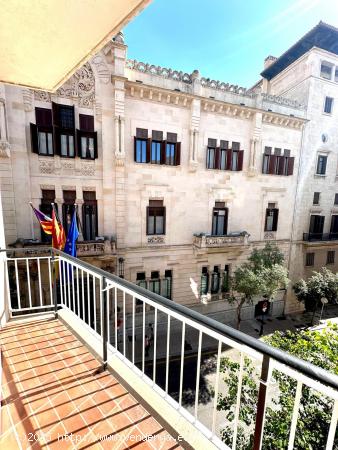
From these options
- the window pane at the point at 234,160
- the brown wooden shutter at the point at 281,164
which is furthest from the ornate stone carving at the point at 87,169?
the brown wooden shutter at the point at 281,164

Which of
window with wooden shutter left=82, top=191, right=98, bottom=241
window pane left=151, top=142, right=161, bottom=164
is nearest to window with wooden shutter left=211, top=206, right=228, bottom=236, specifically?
window pane left=151, top=142, right=161, bottom=164

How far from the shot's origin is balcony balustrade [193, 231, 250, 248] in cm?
1277

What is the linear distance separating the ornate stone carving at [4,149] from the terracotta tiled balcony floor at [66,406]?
28.1ft

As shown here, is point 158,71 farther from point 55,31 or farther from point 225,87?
point 55,31

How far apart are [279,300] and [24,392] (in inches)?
693

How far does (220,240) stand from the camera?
13.2m

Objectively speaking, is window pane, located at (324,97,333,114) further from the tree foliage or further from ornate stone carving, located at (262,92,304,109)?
the tree foliage

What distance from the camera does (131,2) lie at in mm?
1590

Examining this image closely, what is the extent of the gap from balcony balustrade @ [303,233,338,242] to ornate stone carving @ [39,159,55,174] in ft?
56.9

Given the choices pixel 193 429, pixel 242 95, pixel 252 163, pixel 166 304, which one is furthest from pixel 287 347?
pixel 242 95

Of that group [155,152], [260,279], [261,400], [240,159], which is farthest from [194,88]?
[261,400]

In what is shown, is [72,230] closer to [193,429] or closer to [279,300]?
[193,429]

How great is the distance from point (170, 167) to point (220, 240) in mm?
5275

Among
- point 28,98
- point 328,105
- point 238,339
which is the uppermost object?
point 328,105
